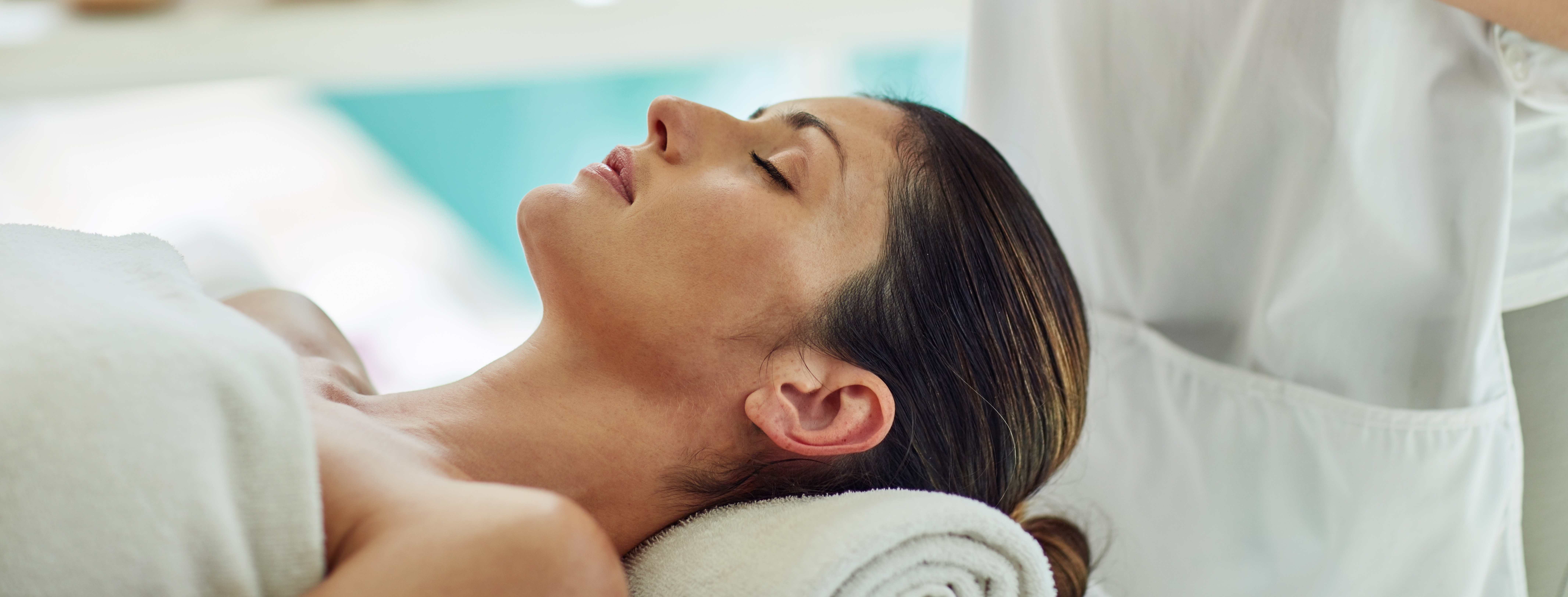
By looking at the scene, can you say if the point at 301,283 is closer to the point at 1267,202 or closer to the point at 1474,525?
the point at 1267,202

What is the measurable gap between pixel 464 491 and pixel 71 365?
264 mm

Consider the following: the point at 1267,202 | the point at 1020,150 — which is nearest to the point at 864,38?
the point at 1020,150

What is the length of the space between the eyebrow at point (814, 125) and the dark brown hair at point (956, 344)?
6 centimetres

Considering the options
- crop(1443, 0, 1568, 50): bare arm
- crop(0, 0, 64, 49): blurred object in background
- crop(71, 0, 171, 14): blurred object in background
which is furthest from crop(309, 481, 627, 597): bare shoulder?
crop(0, 0, 64, 49): blurred object in background

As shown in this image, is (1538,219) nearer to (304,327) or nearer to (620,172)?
(620,172)

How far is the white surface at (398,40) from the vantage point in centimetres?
230

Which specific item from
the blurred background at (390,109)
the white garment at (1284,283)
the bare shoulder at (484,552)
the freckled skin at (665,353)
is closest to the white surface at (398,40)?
the blurred background at (390,109)

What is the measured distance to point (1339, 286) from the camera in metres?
1.00

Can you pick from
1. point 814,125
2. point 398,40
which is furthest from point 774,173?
point 398,40

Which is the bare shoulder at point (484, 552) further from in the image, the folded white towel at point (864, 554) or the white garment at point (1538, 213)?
the white garment at point (1538, 213)

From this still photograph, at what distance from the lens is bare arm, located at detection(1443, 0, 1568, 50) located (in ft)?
2.70

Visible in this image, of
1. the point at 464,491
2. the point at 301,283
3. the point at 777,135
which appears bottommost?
the point at 301,283

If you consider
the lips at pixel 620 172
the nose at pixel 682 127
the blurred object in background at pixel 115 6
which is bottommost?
the lips at pixel 620 172

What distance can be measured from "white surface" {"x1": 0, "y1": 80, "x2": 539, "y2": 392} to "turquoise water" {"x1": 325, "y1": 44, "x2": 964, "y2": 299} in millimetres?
83
